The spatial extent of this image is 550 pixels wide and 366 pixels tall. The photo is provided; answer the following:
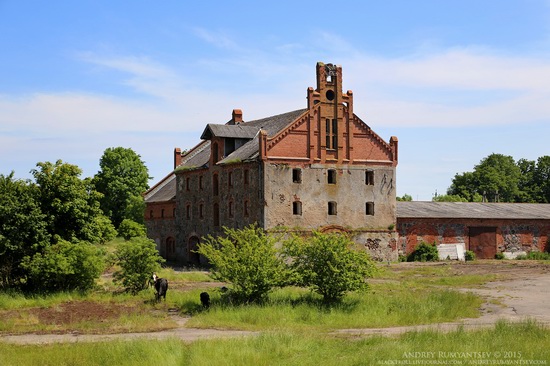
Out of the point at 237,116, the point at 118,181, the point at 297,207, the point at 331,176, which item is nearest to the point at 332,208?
the point at 331,176

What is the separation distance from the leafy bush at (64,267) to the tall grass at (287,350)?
10.6 metres

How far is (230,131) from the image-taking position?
5147 centimetres

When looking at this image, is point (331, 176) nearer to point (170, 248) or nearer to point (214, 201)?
point (214, 201)

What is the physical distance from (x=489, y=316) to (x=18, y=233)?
2045cm

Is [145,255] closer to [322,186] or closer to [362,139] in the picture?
[322,186]

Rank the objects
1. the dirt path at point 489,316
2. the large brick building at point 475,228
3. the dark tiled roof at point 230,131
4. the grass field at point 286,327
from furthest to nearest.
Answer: the large brick building at point 475,228 → the dark tiled roof at point 230,131 → the dirt path at point 489,316 → the grass field at point 286,327

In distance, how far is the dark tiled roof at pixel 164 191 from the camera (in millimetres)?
60200

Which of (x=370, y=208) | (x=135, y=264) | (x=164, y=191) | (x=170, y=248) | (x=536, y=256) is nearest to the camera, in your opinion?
(x=135, y=264)

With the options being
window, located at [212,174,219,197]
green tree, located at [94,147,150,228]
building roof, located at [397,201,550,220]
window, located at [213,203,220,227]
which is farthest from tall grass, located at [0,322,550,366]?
green tree, located at [94,147,150,228]

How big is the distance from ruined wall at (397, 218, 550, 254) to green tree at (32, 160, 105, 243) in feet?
87.5

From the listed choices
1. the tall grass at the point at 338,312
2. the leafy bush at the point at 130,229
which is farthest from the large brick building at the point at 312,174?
the tall grass at the point at 338,312

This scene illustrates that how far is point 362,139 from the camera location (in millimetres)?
48969

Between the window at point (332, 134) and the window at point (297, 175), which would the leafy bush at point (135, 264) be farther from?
the window at point (332, 134)

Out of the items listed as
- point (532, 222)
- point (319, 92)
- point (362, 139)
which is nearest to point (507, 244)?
point (532, 222)
